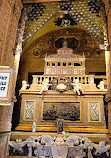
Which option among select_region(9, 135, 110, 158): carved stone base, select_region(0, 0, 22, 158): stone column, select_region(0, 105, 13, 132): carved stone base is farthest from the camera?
select_region(9, 135, 110, 158): carved stone base

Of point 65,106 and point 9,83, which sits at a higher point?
point 9,83

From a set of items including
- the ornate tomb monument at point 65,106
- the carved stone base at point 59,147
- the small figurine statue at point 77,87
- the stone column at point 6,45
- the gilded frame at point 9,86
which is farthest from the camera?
the small figurine statue at point 77,87

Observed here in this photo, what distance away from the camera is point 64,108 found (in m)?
7.61

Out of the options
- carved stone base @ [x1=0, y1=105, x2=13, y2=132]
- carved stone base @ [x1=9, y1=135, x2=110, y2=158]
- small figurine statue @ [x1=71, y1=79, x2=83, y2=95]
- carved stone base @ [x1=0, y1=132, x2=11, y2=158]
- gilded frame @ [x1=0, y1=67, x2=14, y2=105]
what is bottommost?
carved stone base @ [x1=9, y1=135, x2=110, y2=158]

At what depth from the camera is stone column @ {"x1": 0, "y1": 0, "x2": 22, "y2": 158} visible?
3859mm

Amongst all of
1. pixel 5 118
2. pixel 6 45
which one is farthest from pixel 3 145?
pixel 6 45

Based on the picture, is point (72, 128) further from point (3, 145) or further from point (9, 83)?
point (9, 83)

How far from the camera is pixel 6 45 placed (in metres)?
4.21

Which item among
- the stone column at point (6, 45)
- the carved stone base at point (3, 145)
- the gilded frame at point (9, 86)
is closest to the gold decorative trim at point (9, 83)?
the gilded frame at point (9, 86)

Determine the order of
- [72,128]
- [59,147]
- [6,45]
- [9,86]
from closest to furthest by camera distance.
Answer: [9,86] < [6,45] < [59,147] < [72,128]

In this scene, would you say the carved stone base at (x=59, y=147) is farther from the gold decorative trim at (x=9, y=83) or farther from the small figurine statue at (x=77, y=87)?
the gold decorative trim at (x=9, y=83)

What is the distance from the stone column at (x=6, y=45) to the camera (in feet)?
12.7

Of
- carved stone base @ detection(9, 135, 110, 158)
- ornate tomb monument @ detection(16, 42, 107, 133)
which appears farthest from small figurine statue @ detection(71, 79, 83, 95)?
carved stone base @ detection(9, 135, 110, 158)

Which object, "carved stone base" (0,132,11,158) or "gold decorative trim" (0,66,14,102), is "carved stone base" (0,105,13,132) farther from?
"gold decorative trim" (0,66,14,102)
